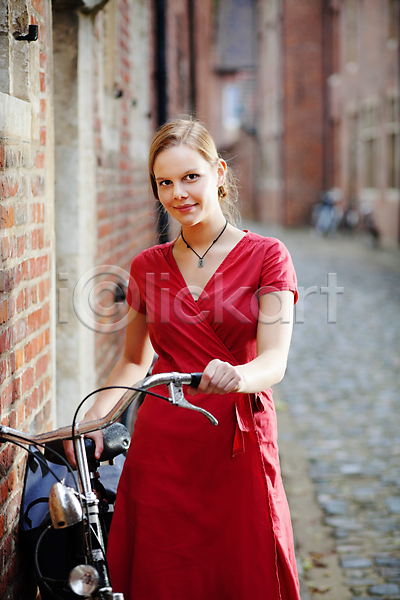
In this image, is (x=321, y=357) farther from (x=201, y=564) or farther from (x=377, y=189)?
(x=377, y=189)

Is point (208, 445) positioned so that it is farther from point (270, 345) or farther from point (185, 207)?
point (185, 207)

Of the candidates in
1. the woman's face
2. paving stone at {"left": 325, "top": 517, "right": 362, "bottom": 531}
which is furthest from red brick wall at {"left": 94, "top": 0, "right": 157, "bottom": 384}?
paving stone at {"left": 325, "top": 517, "right": 362, "bottom": 531}

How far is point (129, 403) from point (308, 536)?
235 cm

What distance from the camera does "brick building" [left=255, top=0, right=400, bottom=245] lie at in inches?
749

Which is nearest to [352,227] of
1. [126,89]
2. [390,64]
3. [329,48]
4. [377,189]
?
[377,189]

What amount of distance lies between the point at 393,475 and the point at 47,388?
8.54ft

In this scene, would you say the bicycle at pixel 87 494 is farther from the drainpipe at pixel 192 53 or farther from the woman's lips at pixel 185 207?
the drainpipe at pixel 192 53

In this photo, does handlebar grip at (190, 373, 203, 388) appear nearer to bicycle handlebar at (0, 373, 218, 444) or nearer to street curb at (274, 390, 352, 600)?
bicycle handlebar at (0, 373, 218, 444)

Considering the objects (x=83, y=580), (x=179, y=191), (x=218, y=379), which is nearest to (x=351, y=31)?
(x=179, y=191)

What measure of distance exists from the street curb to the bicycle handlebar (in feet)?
6.13

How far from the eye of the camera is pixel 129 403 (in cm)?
165

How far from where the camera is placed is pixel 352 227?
74.1ft

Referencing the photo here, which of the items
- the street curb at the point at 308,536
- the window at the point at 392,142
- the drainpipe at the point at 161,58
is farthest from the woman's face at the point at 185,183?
the window at the point at 392,142

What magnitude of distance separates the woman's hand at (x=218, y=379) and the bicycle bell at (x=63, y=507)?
0.37m
